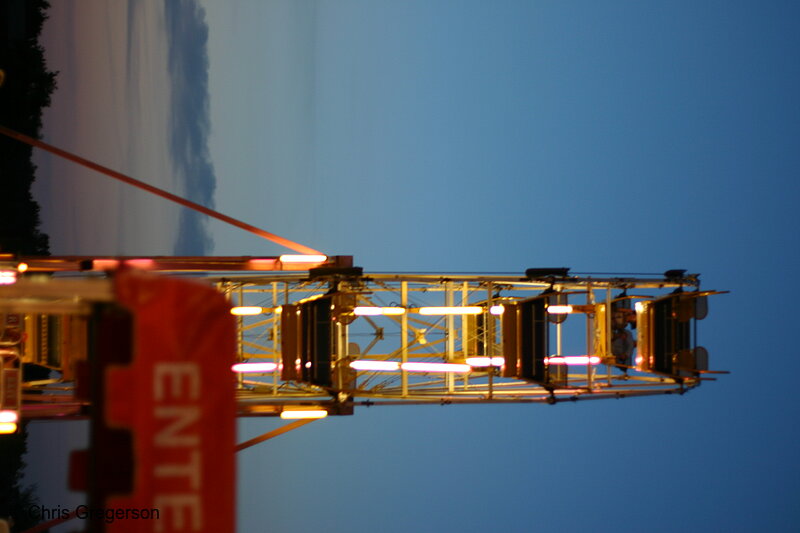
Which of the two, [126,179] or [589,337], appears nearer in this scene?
[126,179]

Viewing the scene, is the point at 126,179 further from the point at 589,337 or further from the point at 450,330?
the point at 589,337

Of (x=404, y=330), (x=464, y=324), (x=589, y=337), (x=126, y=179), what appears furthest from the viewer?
(x=464, y=324)

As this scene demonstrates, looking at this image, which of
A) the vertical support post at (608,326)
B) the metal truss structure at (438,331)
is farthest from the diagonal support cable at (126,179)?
the vertical support post at (608,326)

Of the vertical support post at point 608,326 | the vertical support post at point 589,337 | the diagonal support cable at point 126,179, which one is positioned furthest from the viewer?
the vertical support post at point 608,326

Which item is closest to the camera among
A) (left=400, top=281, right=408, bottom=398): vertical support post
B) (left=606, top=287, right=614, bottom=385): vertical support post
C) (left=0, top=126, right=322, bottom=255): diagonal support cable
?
(left=0, top=126, right=322, bottom=255): diagonal support cable

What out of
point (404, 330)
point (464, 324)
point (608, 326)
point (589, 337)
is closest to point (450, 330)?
point (464, 324)

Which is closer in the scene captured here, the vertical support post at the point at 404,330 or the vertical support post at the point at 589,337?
the vertical support post at the point at 404,330

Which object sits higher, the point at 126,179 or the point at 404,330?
the point at 126,179

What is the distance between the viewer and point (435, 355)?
14.9 metres

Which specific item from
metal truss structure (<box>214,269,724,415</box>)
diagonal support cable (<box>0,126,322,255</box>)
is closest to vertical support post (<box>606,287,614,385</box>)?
metal truss structure (<box>214,269,724,415</box>)

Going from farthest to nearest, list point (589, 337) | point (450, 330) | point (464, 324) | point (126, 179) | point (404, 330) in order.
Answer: point (464, 324), point (450, 330), point (589, 337), point (404, 330), point (126, 179)

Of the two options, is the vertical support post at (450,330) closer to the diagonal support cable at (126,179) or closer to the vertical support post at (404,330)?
the vertical support post at (404,330)

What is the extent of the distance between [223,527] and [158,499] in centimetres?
57

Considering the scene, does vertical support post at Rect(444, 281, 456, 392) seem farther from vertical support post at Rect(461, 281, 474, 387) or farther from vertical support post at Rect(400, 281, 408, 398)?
vertical support post at Rect(400, 281, 408, 398)
